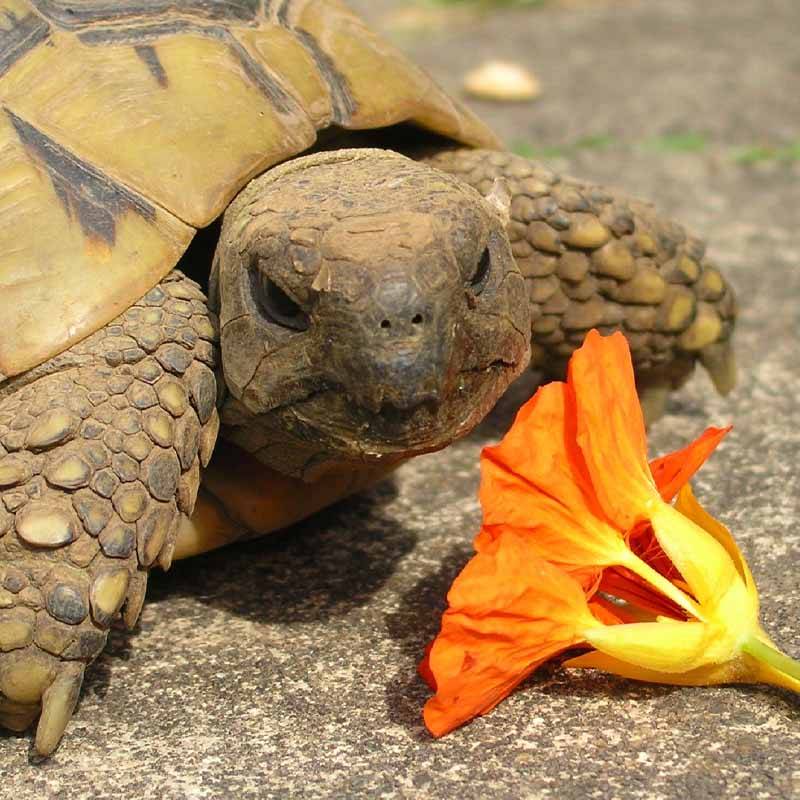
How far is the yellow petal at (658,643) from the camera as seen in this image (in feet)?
6.07

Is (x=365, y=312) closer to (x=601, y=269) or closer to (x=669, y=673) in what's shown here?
(x=669, y=673)

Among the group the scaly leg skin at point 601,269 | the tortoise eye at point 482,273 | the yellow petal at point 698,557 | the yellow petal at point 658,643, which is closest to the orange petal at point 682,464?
the yellow petal at point 698,557

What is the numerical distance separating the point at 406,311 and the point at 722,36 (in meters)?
6.21

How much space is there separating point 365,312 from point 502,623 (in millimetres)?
472

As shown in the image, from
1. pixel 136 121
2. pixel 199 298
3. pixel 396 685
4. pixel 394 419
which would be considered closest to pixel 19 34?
pixel 136 121

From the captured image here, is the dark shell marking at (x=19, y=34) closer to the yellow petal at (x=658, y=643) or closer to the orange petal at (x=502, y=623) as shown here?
the orange petal at (x=502, y=623)

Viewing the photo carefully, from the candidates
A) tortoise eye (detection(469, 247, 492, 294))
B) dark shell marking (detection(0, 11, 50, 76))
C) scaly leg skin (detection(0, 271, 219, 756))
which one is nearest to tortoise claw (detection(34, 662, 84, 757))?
scaly leg skin (detection(0, 271, 219, 756))

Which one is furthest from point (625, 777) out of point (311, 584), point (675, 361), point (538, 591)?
point (675, 361)

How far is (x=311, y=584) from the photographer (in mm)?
2520

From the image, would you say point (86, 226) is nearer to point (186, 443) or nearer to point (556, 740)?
point (186, 443)

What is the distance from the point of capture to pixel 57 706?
6.44 feet

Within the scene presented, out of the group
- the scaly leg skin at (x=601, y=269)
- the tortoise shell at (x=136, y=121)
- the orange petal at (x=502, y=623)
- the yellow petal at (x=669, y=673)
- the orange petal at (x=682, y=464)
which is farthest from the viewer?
the scaly leg skin at (x=601, y=269)

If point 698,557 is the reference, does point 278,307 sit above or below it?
above

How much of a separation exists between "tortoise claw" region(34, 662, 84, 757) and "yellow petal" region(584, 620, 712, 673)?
742mm
